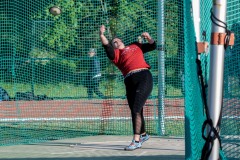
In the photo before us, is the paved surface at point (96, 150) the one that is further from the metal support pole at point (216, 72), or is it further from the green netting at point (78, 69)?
the metal support pole at point (216, 72)

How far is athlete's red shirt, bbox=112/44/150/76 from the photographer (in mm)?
9742

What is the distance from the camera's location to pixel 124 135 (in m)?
11.8

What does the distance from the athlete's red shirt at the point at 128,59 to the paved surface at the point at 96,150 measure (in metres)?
1.32

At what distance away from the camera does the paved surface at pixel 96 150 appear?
9000mm

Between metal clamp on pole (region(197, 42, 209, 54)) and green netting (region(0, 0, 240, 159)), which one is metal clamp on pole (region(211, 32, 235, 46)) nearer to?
metal clamp on pole (region(197, 42, 209, 54))

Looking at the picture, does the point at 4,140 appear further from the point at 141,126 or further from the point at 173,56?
the point at 173,56

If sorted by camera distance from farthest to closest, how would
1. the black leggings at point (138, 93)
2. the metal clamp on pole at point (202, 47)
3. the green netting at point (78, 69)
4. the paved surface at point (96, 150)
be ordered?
the green netting at point (78, 69) < the black leggings at point (138, 93) < the paved surface at point (96, 150) < the metal clamp on pole at point (202, 47)

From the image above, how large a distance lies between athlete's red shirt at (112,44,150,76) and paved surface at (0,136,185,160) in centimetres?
132

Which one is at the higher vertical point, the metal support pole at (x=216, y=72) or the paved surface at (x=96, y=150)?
the metal support pole at (x=216, y=72)

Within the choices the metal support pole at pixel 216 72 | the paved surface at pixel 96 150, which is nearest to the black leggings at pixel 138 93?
the paved surface at pixel 96 150

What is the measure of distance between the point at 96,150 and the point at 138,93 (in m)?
1.16

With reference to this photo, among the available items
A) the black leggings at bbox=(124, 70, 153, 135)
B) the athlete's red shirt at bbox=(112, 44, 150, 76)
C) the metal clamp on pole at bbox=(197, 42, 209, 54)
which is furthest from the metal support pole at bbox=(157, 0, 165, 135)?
the metal clamp on pole at bbox=(197, 42, 209, 54)

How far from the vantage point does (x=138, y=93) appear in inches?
379

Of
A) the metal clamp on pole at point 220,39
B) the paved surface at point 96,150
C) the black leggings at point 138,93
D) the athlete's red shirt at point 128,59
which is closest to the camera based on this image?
the metal clamp on pole at point 220,39
